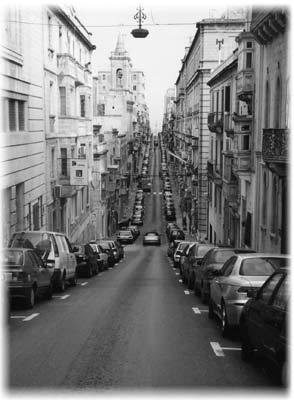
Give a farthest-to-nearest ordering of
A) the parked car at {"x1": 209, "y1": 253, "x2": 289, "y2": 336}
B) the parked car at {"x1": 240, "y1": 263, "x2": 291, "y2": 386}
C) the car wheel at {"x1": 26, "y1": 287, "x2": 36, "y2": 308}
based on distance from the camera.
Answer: the car wheel at {"x1": 26, "y1": 287, "x2": 36, "y2": 308}
the parked car at {"x1": 209, "y1": 253, "x2": 289, "y2": 336}
the parked car at {"x1": 240, "y1": 263, "x2": 291, "y2": 386}

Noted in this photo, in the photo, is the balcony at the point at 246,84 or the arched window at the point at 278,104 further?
the balcony at the point at 246,84

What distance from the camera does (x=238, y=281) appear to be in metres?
11.1

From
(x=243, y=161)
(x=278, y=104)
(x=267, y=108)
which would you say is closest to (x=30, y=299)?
(x=278, y=104)

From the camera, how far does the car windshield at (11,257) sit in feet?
49.0

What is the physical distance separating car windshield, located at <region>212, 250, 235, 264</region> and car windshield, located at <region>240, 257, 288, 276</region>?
4.49 meters

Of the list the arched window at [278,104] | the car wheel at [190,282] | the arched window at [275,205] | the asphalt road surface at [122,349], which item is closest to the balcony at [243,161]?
the arched window at [275,205]

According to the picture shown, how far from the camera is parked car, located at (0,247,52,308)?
1473 cm

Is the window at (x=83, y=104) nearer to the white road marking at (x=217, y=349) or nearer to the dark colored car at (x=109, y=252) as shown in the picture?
Result: the dark colored car at (x=109, y=252)

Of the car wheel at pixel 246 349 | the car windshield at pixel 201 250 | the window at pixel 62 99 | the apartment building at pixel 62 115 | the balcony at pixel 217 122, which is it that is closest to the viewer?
the car wheel at pixel 246 349

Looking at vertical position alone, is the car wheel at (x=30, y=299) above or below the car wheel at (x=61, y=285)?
above

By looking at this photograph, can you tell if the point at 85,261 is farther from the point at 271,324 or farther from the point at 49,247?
the point at 271,324

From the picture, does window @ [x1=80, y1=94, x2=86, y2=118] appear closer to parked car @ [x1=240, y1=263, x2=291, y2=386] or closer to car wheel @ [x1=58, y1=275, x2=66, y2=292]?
car wheel @ [x1=58, y1=275, x2=66, y2=292]

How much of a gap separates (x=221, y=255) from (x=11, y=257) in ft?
17.3

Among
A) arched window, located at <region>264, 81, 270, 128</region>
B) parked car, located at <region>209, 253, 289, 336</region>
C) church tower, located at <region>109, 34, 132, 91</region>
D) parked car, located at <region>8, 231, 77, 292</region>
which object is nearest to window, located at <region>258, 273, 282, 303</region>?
parked car, located at <region>209, 253, 289, 336</region>
